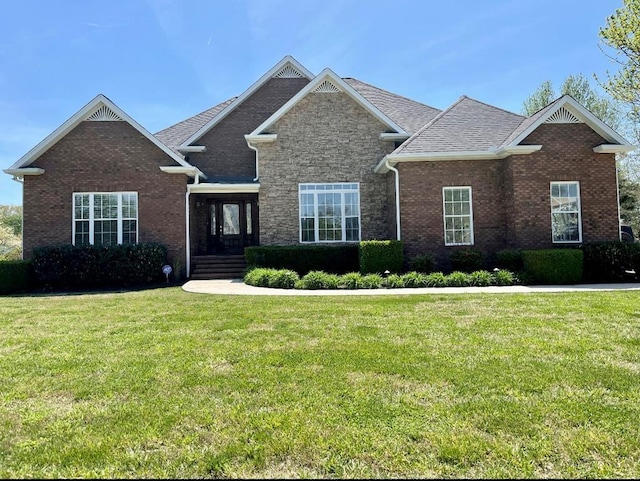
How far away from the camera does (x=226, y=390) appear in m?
3.82

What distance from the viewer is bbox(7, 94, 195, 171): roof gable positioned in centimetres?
A: 1536

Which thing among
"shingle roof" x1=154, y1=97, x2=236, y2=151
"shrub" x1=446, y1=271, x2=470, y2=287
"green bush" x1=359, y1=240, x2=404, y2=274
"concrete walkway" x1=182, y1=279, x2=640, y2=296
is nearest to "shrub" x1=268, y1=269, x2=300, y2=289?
"concrete walkway" x1=182, y1=279, x2=640, y2=296

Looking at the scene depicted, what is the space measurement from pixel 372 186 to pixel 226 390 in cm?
1398

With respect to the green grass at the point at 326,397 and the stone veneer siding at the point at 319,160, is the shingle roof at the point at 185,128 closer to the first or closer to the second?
the stone veneer siding at the point at 319,160

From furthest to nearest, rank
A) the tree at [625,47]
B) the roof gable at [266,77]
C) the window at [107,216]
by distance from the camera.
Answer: the roof gable at [266,77] < the window at [107,216] < the tree at [625,47]

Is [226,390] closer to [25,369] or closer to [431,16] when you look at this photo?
[25,369]

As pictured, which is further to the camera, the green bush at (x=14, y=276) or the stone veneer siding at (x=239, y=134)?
the stone veneer siding at (x=239, y=134)

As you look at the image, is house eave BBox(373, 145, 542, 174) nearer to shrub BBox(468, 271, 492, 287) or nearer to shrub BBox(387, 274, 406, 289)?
shrub BBox(387, 274, 406, 289)

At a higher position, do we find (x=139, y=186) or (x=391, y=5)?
(x=391, y=5)

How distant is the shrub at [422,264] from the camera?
14.0 meters

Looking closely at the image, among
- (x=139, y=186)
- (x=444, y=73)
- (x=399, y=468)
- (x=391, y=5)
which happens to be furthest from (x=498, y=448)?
(x=444, y=73)

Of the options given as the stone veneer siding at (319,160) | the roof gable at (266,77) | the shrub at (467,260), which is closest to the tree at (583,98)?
the roof gable at (266,77)

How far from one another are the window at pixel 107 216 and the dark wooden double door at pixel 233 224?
377 cm

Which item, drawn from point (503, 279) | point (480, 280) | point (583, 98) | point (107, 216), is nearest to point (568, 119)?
point (503, 279)
